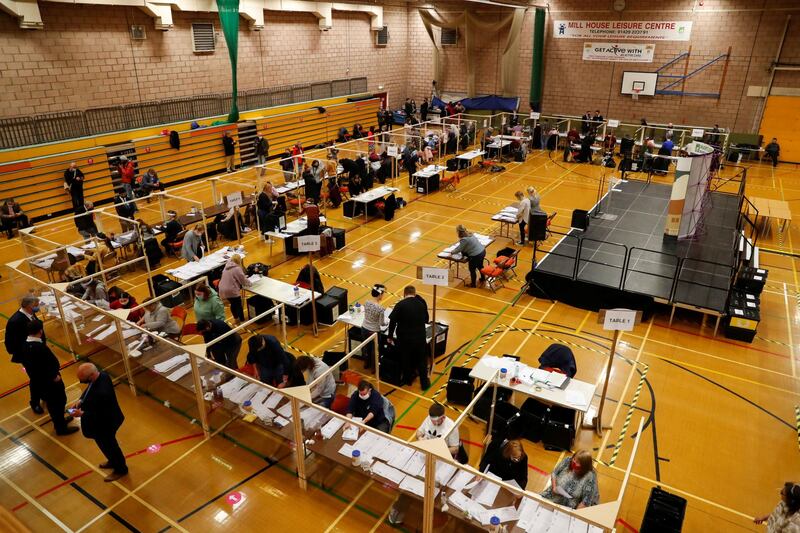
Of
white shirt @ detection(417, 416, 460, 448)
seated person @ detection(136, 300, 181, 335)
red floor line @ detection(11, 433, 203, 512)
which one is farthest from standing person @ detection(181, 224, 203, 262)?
white shirt @ detection(417, 416, 460, 448)

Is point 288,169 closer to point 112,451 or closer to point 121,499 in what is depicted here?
point 112,451

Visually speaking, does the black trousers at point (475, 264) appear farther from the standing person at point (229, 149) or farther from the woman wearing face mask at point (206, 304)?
the standing person at point (229, 149)

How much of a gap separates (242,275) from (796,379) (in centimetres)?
997

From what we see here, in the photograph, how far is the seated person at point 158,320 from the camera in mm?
8867


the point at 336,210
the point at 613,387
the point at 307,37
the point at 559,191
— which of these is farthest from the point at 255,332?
the point at 307,37

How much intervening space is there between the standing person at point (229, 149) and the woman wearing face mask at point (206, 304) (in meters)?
14.0

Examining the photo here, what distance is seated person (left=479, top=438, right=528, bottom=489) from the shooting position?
6141 mm

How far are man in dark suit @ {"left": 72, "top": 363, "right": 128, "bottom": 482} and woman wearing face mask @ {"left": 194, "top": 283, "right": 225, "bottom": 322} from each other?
104 inches

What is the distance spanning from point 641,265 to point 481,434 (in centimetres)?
647

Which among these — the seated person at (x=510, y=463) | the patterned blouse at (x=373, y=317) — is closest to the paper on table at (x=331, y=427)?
the seated person at (x=510, y=463)

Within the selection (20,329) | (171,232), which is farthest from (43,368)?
(171,232)

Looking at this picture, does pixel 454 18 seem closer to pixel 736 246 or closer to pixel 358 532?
pixel 736 246

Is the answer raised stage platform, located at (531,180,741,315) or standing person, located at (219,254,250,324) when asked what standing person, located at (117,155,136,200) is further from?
raised stage platform, located at (531,180,741,315)

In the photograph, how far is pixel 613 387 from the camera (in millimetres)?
8969
